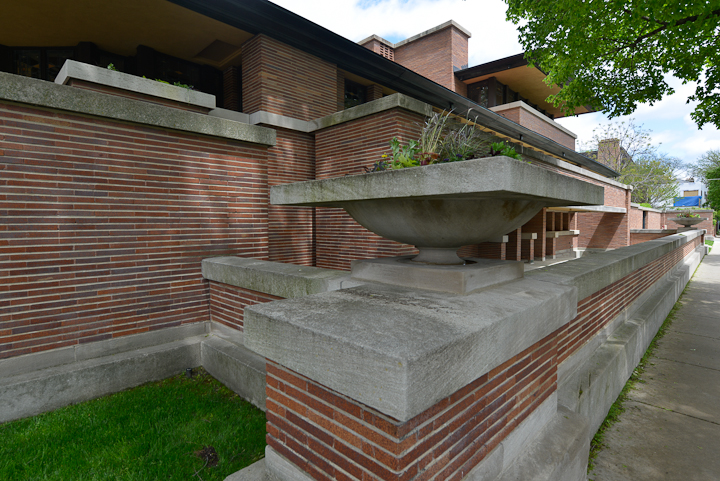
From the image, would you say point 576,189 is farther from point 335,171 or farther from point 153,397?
point 335,171

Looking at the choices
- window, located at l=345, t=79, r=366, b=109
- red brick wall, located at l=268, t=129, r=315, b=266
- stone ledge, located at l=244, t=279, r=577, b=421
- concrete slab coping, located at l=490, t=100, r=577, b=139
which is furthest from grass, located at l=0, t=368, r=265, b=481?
concrete slab coping, located at l=490, t=100, r=577, b=139

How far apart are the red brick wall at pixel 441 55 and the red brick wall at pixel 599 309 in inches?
560

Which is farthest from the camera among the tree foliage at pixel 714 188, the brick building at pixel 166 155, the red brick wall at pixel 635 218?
the tree foliage at pixel 714 188

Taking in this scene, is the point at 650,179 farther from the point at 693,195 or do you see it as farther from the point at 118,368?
the point at 693,195

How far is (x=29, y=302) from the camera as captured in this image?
3.58 m

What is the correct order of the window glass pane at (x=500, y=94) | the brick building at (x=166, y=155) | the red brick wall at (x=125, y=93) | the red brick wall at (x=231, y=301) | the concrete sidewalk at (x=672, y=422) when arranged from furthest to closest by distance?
the window glass pane at (x=500, y=94)
the red brick wall at (x=125, y=93)
the red brick wall at (x=231, y=301)
the brick building at (x=166, y=155)
the concrete sidewalk at (x=672, y=422)

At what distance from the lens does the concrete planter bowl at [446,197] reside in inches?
76.1

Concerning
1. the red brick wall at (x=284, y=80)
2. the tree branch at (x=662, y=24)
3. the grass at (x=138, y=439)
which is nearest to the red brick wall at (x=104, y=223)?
the grass at (x=138, y=439)

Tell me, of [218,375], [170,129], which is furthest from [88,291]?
[170,129]

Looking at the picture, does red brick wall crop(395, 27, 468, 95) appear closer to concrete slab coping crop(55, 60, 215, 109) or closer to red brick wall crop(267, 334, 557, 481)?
concrete slab coping crop(55, 60, 215, 109)

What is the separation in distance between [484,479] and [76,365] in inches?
161

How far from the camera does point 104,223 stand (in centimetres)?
399

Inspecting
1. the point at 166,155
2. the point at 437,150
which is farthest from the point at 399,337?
the point at 166,155

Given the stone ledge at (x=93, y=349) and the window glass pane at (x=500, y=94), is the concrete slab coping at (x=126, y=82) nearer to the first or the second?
the stone ledge at (x=93, y=349)
